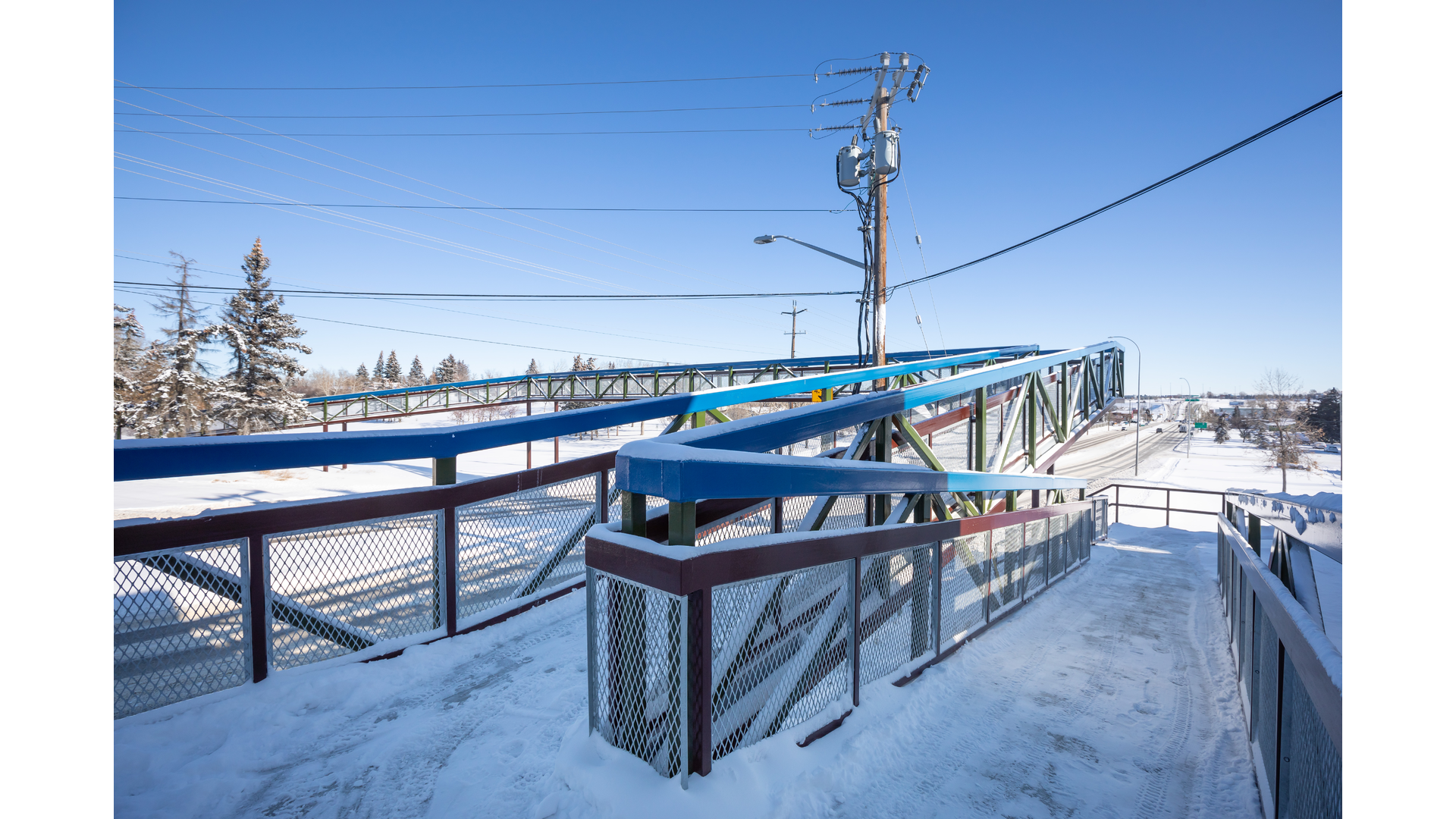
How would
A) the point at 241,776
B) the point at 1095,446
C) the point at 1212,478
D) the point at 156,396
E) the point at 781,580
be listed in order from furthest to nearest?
the point at 1095,446 → the point at 1212,478 → the point at 156,396 → the point at 781,580 → the point at 241,776

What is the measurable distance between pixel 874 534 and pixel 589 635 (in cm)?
228

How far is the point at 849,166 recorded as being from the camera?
13.0m

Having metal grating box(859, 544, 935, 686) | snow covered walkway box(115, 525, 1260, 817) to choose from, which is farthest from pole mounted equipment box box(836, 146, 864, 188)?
snow covered walkway box(115, 525, 1260, 817)

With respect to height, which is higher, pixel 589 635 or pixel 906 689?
pixel 589 635

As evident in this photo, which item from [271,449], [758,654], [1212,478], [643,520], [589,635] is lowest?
[1212,478]

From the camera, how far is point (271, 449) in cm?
434

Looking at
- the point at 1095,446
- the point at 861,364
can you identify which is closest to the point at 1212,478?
the point at 1095,446

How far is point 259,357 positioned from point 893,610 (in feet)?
116

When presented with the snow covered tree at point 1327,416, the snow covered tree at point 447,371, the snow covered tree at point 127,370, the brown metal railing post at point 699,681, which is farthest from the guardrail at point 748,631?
the snow covered tree at point 447,371

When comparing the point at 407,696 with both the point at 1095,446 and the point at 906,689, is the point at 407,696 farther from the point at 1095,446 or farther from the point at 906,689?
the point at 1095,446

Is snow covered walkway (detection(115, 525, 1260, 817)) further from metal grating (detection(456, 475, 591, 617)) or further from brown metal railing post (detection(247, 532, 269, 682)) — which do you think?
metal grating (detection(456, 475, 591, 617))

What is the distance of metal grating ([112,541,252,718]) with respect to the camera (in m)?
3.84

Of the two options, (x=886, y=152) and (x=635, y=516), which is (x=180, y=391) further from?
(x=635, y=516)

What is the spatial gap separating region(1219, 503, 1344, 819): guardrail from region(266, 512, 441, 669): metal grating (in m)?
5.95
